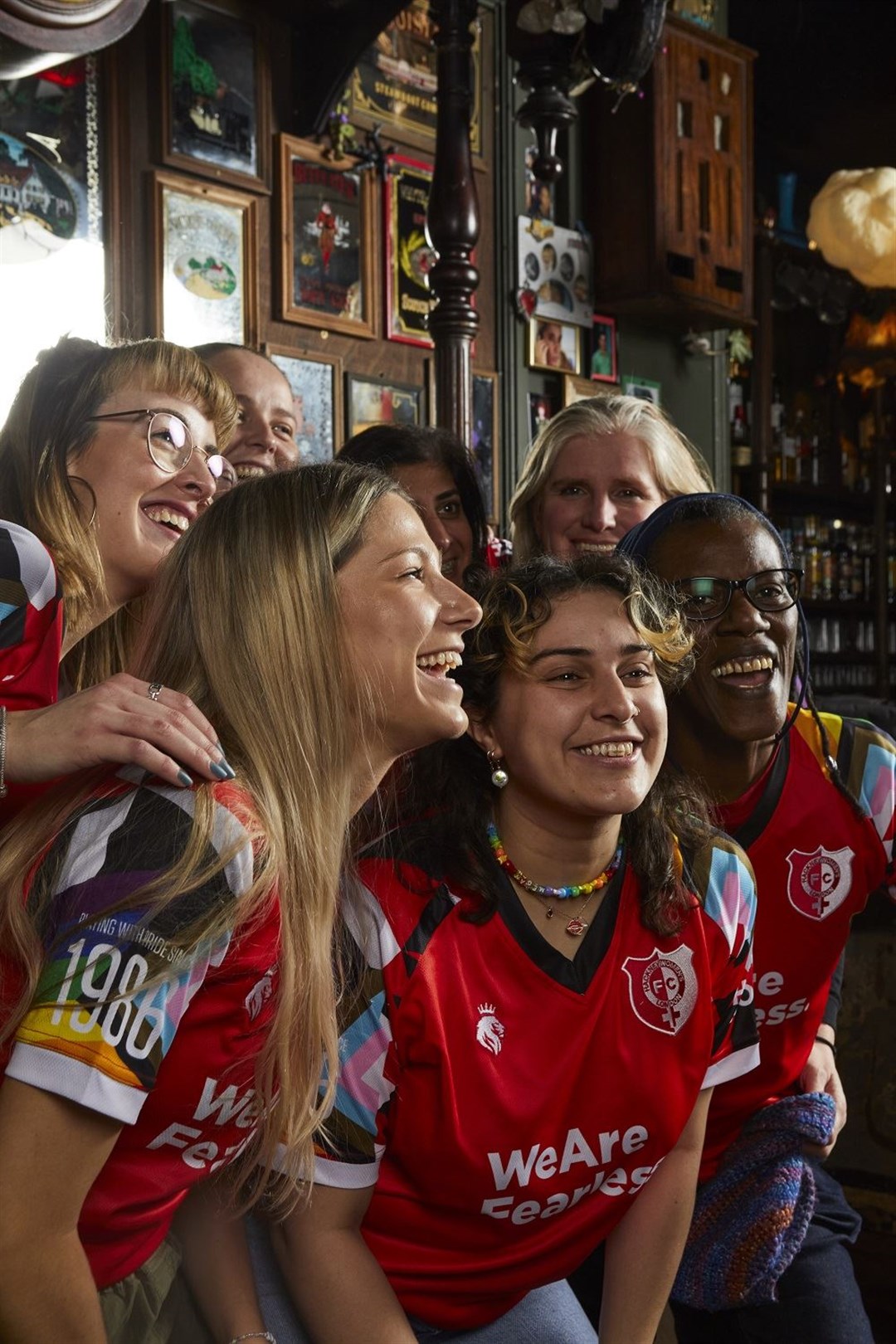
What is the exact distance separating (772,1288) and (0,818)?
1133mm

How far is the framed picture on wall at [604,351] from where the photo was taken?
5.70 m

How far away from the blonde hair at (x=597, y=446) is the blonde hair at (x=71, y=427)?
2.28 feet

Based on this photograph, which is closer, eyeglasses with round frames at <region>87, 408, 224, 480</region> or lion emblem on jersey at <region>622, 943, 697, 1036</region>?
lion emblem on jersey at <region>622, 943, 697, 1036</region>

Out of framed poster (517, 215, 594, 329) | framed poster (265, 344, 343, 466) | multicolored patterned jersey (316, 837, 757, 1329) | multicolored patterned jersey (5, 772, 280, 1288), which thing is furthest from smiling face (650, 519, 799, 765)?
framed poster (517, 215, 594, 329)

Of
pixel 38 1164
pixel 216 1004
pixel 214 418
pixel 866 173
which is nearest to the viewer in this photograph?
pixel 38 1164

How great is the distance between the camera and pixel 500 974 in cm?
155

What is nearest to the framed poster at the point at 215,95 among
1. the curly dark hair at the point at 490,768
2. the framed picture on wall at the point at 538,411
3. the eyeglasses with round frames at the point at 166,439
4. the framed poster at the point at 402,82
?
the framed poster at the point at 402,82

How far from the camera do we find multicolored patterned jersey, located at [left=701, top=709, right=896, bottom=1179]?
187cm

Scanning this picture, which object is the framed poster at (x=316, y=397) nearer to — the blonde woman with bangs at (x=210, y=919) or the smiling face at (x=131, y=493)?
the smiling face at (x=131, y=493)

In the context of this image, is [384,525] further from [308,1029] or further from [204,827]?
[308,1029]

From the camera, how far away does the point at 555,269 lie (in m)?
5.48

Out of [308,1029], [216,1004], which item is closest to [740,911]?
[308,1029]

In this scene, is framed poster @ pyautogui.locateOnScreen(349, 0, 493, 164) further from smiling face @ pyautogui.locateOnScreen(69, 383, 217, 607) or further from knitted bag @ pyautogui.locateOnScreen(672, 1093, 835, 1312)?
knitted bag @ pyautogui.locateOnScreen(672, 1093, 835, 1312)

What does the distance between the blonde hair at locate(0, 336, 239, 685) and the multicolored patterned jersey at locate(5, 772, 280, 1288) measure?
0.61 m
